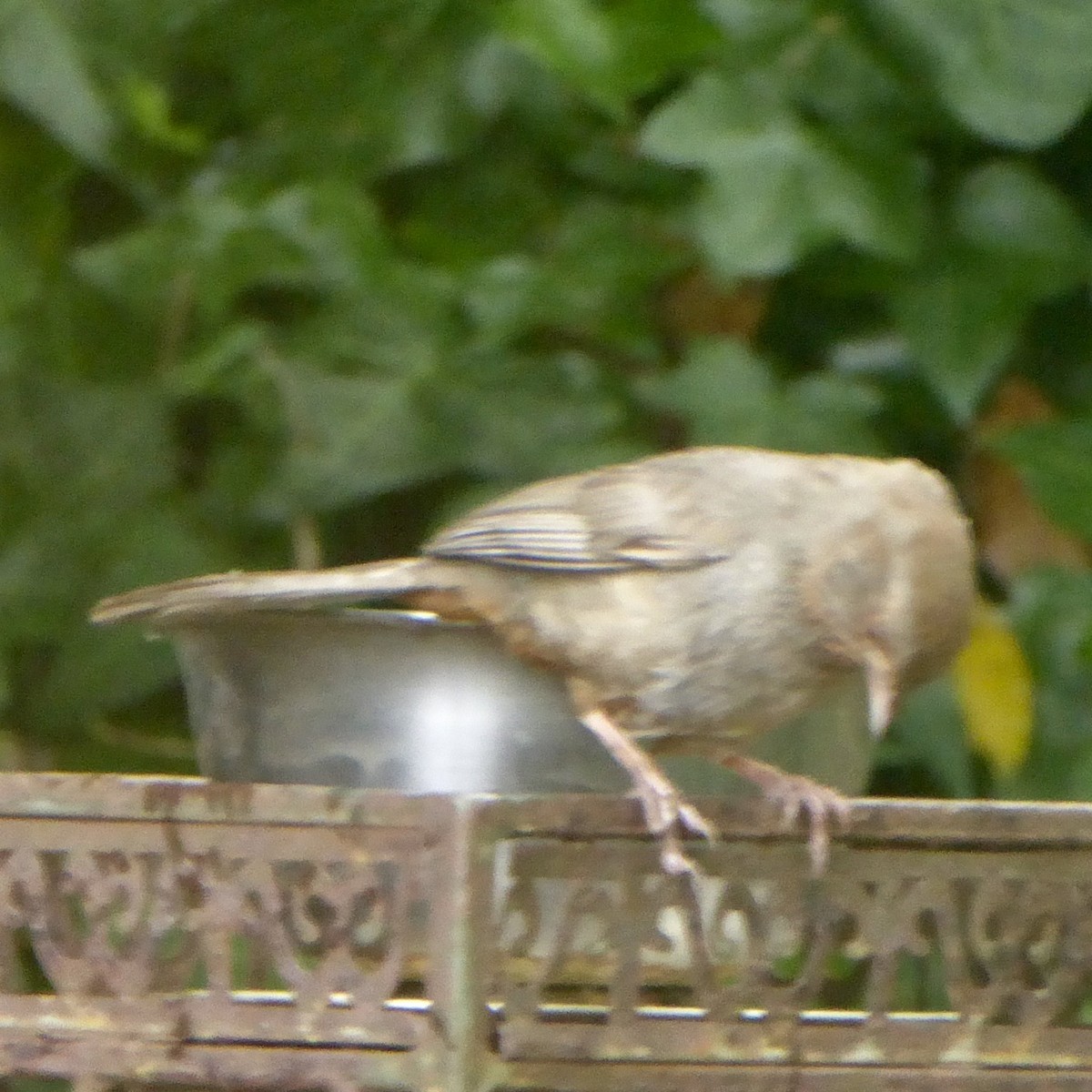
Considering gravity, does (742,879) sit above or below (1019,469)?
below

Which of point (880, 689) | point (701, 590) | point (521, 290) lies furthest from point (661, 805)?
point (521, 290)

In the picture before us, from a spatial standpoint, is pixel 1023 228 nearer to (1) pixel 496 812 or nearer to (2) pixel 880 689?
(2) pixel 880 689

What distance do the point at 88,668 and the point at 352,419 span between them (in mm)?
451

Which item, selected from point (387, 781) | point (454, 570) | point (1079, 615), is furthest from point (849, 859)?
point (1079, 615)

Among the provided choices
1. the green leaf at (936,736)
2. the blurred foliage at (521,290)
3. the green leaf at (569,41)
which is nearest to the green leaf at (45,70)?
the blurred foliage at (521,290)

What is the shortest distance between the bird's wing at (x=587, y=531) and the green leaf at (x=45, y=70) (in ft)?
2.23

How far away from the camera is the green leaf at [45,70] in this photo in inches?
93.1

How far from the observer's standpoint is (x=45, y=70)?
2371 mm

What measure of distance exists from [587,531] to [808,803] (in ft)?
2.16

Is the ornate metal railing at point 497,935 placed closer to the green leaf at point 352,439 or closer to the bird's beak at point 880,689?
the bird's beak at point 880,689

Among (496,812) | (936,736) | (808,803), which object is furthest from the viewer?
(936,736)

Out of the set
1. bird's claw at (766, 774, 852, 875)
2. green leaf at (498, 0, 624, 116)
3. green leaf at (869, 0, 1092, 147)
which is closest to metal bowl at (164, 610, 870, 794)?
bird's claw at (766, 774, 852, 875)

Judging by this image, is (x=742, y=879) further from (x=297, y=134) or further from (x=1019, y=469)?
(x=297, y=134)

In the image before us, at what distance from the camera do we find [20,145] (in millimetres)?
2666
